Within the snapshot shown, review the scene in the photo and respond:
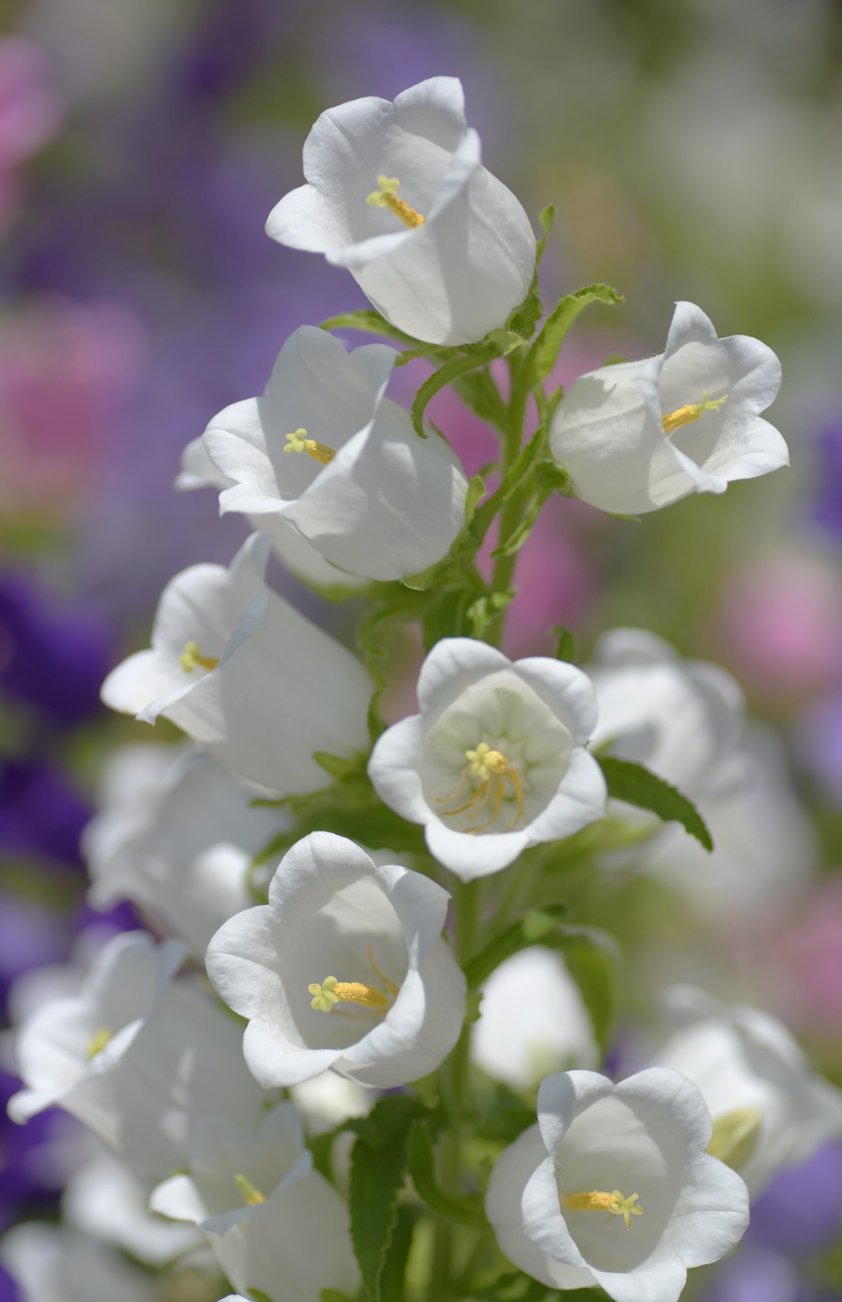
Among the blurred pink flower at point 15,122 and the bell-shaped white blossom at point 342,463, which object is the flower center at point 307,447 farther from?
the blurred pink flower at point 15,122

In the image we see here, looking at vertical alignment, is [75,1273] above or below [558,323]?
below

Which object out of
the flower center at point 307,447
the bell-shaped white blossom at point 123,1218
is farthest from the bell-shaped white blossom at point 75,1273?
the flower center at point 307,447

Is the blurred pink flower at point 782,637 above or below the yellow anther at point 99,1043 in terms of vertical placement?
below

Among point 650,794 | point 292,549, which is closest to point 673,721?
point 650,794

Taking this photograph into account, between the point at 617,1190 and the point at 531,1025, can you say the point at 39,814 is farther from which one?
the point at 617,1190

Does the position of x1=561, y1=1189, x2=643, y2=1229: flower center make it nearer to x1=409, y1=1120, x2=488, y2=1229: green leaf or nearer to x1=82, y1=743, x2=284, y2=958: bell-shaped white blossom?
x1=409, y1=1120, x2=488, y2=1229: green leaf

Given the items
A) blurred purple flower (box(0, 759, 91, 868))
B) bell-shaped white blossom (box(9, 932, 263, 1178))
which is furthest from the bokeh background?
bell-shaped white blossom (box(9, 932, 263, 1178))

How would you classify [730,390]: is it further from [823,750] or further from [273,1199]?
[823,750]

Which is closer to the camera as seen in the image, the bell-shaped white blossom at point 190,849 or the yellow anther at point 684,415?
the yellow anther at point 684,415
